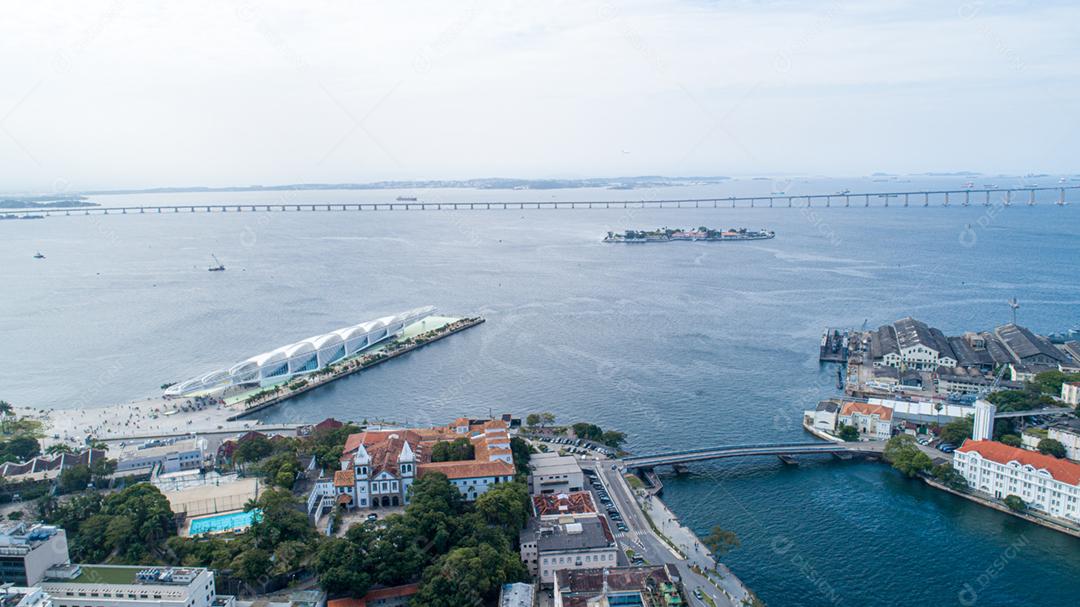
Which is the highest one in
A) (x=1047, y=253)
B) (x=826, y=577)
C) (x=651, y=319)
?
(x=1047, y=253)

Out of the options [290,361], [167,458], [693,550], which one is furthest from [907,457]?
[290,361]

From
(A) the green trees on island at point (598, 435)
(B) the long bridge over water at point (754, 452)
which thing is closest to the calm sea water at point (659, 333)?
(B) the long bridge over water at point (754, 452)

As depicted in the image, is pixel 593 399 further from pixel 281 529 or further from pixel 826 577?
pixel 281 529

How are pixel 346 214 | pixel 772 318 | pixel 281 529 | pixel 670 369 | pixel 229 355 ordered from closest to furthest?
pixel 281 529, pixel 670 369, pixel 229 355, pixel 772 318, pixel 346 214

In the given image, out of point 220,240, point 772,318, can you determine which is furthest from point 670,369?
point 220,240

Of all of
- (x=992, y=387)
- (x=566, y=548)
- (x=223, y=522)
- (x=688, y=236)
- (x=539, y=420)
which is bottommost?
(x=566, y=548)

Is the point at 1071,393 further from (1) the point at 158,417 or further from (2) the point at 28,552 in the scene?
(1) the point at 158,417

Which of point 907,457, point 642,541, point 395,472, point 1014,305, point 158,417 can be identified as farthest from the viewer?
point 1014,305
